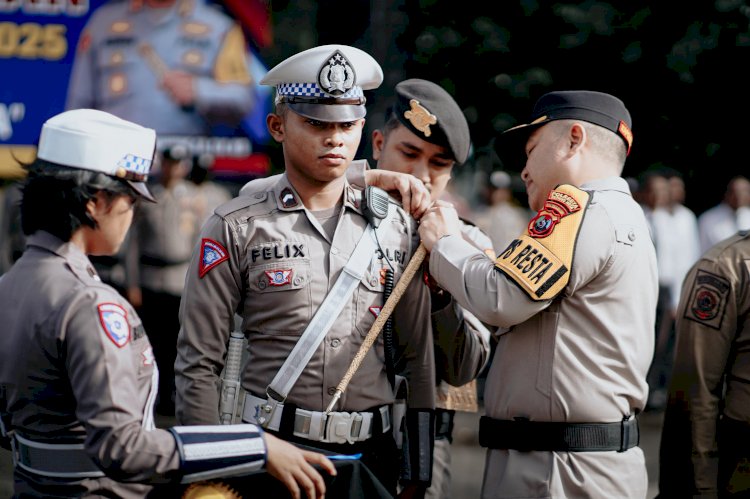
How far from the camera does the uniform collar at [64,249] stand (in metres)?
2.82

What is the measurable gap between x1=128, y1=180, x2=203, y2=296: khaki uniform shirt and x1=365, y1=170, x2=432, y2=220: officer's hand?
189 inches

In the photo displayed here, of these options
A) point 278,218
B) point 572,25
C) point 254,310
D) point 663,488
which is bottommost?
point 663,488

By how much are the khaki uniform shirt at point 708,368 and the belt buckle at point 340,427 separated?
1294 mm

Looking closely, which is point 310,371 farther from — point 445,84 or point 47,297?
point 445,84

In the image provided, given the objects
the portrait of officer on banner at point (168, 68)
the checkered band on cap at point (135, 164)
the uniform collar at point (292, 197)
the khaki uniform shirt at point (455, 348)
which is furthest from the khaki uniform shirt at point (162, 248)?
the checkered band on cap at point (135, 164)

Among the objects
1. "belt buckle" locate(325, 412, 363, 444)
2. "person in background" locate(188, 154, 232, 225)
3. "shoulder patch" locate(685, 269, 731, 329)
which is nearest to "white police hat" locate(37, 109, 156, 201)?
"belt buckle" locate(325, 412, 363, 444)

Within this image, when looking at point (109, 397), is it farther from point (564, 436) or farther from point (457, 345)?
point (457, 345)

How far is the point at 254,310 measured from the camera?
342cm

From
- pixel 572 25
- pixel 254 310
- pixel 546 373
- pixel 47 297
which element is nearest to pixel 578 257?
pixel 546 373

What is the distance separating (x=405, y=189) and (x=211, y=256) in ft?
2.27

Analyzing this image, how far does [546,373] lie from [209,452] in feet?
3.59

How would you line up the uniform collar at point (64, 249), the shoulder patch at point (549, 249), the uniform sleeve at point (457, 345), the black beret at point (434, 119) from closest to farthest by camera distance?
1. the uniform collar at point (64, 249)
2. the shoulder patch at point (549, 249)
3. the uniform sleeve at point (457, 345)
4. the black beret at point (434, 119)

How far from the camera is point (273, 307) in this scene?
339 cm

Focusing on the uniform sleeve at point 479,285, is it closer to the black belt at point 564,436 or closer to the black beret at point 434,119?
the black belt at point 564,436
